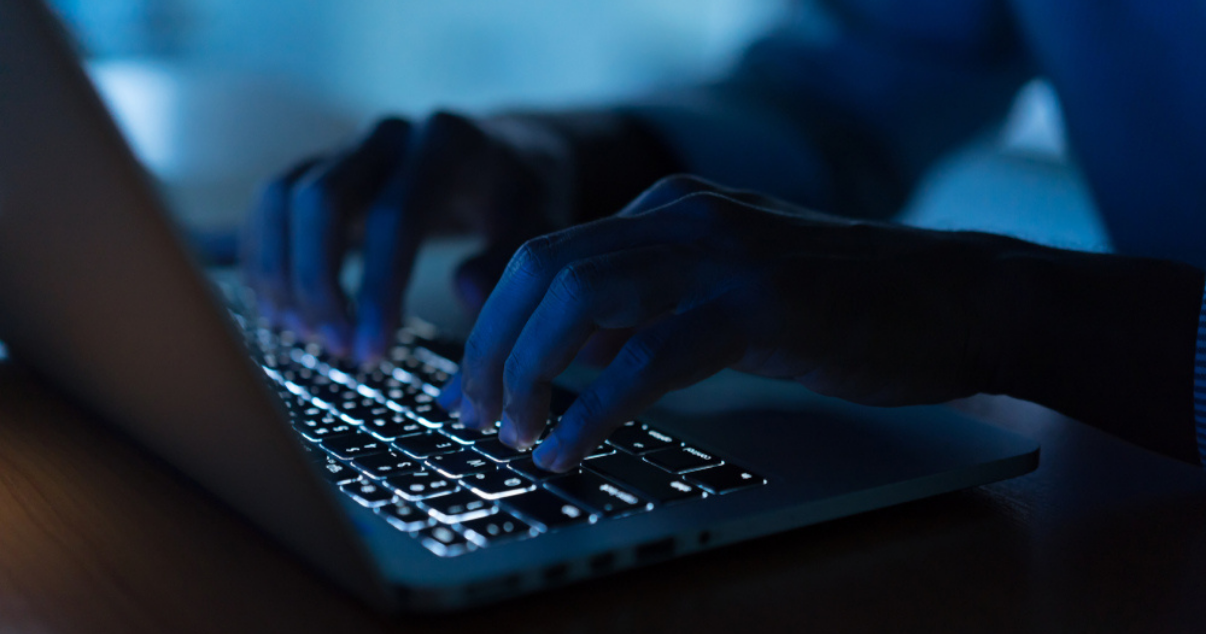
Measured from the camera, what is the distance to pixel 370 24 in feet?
10.2

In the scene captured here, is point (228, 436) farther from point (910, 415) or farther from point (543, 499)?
point (910, 415)

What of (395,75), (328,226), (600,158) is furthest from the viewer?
(395,75)

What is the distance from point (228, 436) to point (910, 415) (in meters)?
0.34

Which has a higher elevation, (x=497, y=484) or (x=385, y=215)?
(x=385, y=215)

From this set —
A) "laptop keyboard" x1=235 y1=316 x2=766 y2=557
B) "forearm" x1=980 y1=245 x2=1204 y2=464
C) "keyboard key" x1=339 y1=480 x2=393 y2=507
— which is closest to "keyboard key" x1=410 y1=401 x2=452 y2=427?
"laptop keyboard" x1=235 y1=316 x2=766 y2=557

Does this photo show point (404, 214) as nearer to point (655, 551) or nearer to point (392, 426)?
point (392, 426)

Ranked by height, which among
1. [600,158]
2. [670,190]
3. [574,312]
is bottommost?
[574,312]

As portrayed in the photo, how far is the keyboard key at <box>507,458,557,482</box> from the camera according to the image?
0.44 m

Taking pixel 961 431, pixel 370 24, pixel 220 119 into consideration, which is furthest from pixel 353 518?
pixel 370 24

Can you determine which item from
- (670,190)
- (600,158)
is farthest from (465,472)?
(600,158)

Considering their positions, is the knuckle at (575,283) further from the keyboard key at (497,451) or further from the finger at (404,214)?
the finger at (404,214)

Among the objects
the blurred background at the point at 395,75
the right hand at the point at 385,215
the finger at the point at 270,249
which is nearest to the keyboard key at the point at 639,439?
the right hand at the point at 385,215

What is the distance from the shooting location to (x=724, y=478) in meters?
0.44

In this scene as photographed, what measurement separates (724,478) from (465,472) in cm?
11
